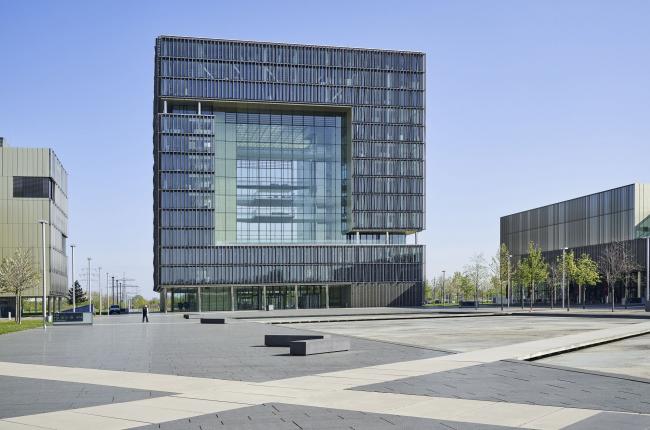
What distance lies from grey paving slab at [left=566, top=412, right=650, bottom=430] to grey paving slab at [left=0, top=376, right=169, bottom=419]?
861cm

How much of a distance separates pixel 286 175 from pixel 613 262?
164ft

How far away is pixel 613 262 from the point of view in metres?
91.3

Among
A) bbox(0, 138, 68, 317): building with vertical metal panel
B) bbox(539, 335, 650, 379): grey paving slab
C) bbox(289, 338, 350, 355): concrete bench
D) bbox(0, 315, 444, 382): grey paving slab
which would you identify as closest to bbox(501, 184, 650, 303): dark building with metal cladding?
bbox(539, 335, 650, 379): grey paving slab

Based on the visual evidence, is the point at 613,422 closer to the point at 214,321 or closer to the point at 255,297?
the point at 214,321

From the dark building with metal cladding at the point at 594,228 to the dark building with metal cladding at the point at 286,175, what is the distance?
24.9 metres

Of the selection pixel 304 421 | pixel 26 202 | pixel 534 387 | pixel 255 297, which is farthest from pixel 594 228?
pixel 304 421

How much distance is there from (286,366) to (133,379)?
4.54 m

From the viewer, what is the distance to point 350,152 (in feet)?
377

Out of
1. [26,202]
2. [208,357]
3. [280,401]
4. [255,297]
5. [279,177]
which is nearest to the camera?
[280,401]

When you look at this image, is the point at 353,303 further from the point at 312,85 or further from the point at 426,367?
the point at 426,367

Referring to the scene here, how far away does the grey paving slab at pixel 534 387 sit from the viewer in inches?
555

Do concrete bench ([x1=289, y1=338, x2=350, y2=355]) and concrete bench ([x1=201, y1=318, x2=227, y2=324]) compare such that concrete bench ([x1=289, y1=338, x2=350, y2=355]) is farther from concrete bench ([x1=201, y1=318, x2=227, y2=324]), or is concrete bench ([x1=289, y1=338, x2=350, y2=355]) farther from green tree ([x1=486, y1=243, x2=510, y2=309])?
green tree ([x1=486, y1=243, x2=510, y2=309])

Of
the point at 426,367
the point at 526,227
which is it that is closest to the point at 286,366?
the point at 426,367

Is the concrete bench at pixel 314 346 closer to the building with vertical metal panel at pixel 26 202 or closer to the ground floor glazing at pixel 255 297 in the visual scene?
the ground floor glazing at pixel 255 297
